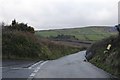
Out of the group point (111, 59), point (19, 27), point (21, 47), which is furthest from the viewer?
point (19, 27)

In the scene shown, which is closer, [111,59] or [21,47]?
[111,59]

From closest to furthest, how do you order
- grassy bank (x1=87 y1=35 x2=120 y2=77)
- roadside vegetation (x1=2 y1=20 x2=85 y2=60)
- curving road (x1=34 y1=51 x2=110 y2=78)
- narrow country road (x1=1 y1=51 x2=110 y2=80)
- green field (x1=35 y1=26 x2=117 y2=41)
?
narrow country road (x1=1 y1=51 x2=110 y2=80) < curving road (x1=34 y1=51 x2=110 y2=78) < grassy bank (x1=87 y1=35 x2=120 y2=77) < roadside vegetation (x1=2 y1=20 x2=85 y2=60) < green field (x1=35 y1=26 x2=117 y2=41)

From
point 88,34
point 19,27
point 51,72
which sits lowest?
point 88,34

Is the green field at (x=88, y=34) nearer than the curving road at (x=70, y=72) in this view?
No

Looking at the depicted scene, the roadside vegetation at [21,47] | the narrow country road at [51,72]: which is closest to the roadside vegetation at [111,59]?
the narrow country road at [51,72]

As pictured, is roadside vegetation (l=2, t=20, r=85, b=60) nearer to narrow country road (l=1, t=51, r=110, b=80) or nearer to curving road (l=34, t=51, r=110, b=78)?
curving road (l=34, t=51, r=110, b=78)

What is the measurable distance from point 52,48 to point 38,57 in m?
11.4

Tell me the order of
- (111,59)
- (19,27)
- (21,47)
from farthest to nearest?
(19,27) < (21,47) < (111,59)

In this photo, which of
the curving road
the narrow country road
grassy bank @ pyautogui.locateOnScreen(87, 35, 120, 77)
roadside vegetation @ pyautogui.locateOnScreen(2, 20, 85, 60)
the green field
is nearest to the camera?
the narrow country road

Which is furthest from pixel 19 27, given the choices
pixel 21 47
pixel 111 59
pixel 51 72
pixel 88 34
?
pixel 88 34

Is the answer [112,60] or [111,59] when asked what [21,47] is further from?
[112,60]

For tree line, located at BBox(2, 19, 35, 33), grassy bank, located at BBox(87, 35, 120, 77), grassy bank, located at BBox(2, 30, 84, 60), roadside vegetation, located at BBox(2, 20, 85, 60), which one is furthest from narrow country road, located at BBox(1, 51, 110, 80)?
tree line, located at BBox(2, 19, 35, 33)

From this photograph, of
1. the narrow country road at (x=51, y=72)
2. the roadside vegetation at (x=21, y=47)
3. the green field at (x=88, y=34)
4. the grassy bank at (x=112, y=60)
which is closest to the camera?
the narrow country road at (x=51, y=72)

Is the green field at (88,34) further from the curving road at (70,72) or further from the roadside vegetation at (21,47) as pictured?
the curving road at (70,72)
